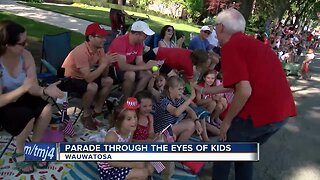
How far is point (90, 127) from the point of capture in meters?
4.90

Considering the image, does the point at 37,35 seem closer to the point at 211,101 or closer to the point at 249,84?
the point at 211,101

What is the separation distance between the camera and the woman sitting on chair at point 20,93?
3428 mm

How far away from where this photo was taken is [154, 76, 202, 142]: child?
4.12 metres

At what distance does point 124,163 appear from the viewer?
3.08 metres

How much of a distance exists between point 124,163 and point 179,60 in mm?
2748

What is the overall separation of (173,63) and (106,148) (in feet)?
12.2

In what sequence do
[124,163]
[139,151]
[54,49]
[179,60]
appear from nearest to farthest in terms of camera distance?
1. [139,151]
2. [124,163]
3. [54,49]
4. [179,60]

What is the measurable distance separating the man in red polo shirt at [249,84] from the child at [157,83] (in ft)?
6.47

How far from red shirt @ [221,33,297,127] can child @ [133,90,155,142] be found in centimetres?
106

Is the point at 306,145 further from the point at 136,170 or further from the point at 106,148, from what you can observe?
the point at 106,148

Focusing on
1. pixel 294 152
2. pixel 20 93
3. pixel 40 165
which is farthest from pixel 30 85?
pixel 294 152

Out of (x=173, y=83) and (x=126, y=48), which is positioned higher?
(x=126, y=48)

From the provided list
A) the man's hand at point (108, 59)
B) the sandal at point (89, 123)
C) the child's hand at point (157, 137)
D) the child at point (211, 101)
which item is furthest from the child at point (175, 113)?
the sandal at point (89, 123)

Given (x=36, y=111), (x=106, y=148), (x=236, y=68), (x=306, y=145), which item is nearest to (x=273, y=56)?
(x=236, y=68)
